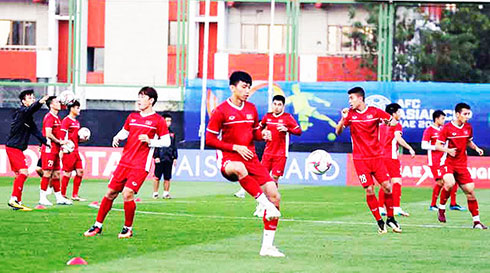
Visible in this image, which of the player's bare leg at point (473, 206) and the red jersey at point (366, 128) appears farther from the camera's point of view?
the player's bare leg at point (473, 206)

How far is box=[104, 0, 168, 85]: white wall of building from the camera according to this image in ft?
168

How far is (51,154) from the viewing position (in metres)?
23.0

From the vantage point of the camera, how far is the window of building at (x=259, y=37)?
52812 mm

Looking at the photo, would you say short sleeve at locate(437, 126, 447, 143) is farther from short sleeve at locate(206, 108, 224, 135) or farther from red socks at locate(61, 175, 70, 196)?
red socks at locate(61, 175, 70, 196)

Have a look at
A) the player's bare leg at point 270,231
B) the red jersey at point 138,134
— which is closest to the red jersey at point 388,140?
the red jersey at point 138,134

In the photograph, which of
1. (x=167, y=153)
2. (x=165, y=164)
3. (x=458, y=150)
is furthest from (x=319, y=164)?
(x=167, y=153)

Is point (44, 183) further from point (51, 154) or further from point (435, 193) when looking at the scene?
point (435, 193)

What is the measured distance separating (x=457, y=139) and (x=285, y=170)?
1600 cm

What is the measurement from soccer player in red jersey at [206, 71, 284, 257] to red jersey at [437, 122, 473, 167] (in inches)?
234

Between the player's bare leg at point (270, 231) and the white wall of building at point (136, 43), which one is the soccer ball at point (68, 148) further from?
the white wall of building at point (136, 43)

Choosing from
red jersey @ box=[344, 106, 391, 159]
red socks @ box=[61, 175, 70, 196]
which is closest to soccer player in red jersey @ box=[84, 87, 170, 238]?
red jersey @ box=[344, 106, 391, 159]

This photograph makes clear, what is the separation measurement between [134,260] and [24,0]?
4267 cm

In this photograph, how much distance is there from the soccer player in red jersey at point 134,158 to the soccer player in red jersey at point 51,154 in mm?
6706

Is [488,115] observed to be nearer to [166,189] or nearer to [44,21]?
[166,189]
